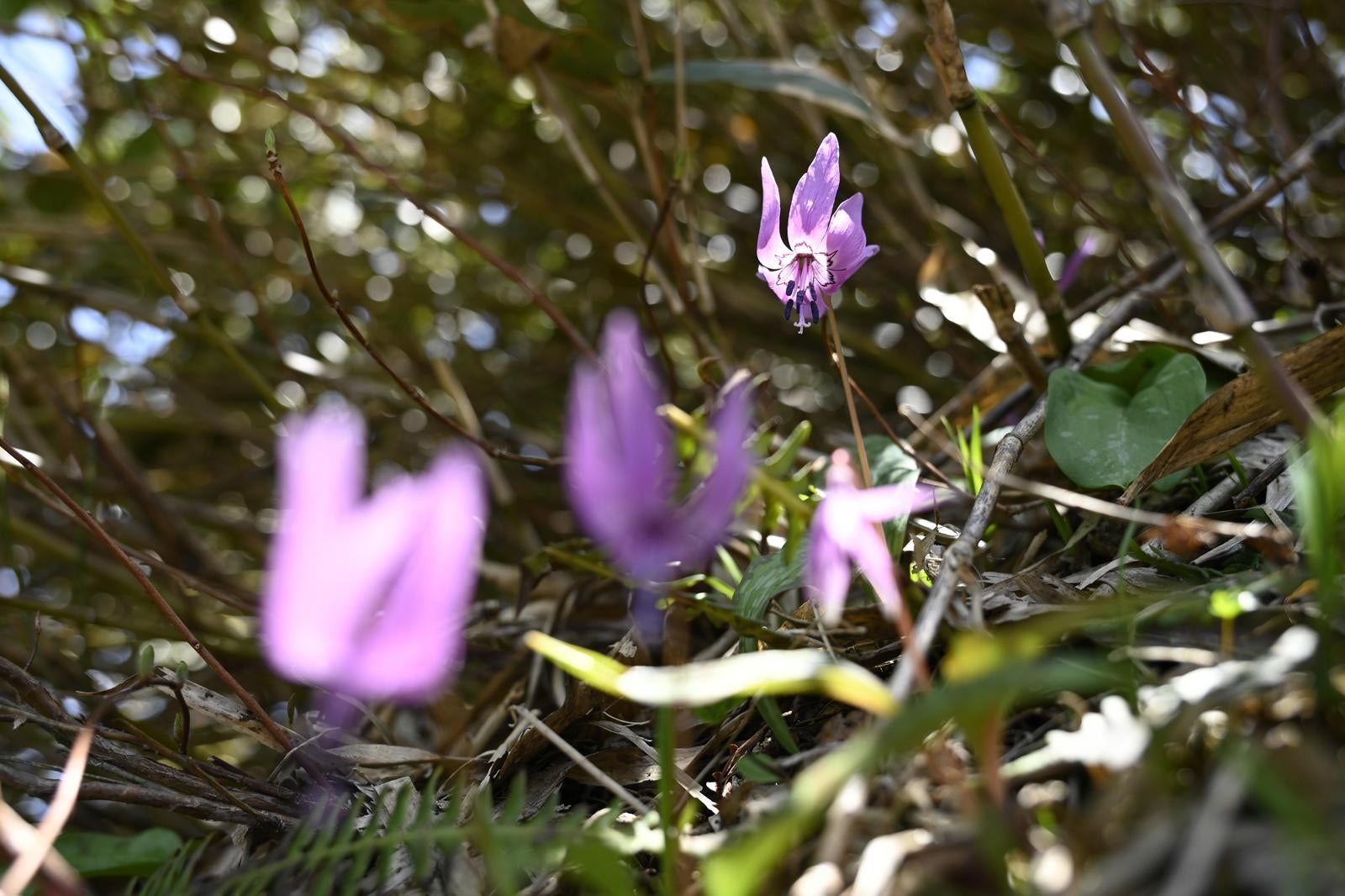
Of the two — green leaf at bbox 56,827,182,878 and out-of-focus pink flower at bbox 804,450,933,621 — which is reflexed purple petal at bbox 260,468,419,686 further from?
green leaf at bbox 56,827,182,878

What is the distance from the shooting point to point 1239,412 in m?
0.72

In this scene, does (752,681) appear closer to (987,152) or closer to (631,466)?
(631,466)

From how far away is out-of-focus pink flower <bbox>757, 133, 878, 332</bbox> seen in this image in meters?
0.64

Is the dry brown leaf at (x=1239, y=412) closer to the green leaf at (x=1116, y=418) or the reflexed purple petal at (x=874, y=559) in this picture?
the green leaf at (x=1116, y=418)

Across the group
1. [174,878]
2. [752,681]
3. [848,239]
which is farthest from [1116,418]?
[174,878]

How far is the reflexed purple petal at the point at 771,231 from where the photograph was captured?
62 cm

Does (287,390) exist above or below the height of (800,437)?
below

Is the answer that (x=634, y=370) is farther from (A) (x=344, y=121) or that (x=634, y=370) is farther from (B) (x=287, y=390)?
(A) (x=344, y=121)

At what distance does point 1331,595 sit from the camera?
Result: 43cm

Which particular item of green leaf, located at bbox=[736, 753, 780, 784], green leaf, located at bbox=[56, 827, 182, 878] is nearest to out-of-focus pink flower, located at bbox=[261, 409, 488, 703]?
green leaf, located at bbox=[736, 753, 780, 784]

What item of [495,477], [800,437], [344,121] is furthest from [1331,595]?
[344,121]

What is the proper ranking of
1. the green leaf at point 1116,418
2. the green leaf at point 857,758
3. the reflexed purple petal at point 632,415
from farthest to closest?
the green leaf at point 1116,418 → the reflexed purple petal at point 632,415 → the green leaf at point 857,758

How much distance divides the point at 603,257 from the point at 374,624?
150 centimetres

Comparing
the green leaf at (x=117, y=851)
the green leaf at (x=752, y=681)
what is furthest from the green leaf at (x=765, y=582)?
the green leaf at (x=117, y=851)
